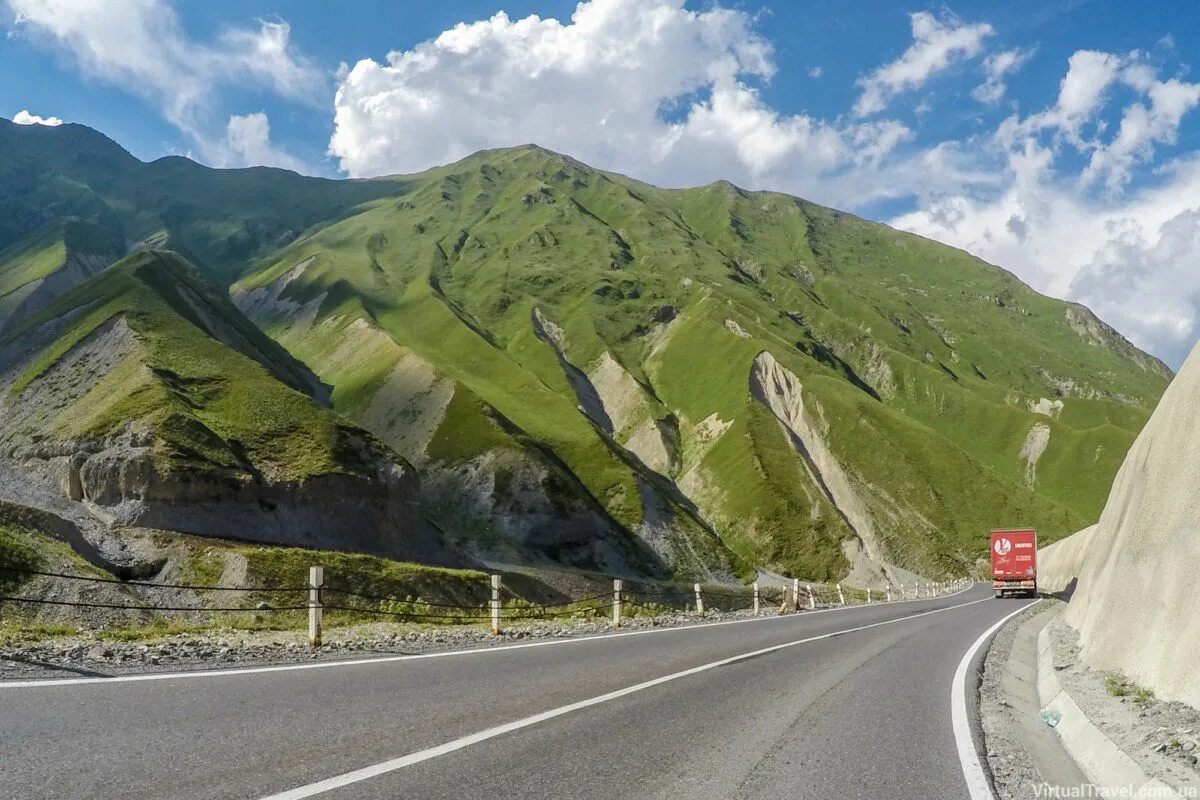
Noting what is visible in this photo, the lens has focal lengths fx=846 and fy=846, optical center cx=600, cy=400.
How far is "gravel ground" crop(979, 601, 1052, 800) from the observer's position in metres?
6.91

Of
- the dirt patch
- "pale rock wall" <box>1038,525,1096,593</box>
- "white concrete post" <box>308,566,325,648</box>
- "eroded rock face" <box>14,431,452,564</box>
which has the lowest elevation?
"pale rock wall" <box>1038,525,1096,593</box>

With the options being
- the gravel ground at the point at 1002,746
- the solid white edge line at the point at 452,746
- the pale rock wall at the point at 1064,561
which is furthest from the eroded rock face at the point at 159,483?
the pale rock wall at the point at 1064,561

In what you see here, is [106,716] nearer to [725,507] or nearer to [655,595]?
[655,595]

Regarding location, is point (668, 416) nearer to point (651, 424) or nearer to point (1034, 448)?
point (651, 424)

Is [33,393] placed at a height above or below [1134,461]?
above

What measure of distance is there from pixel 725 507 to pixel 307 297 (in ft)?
307

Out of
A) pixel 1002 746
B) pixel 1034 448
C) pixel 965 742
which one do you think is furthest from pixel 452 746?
pixel 1034 448

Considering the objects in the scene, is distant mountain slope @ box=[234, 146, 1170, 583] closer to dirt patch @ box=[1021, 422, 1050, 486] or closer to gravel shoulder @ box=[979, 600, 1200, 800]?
dirt patch @ box=[1021, 422, 1050, 486]

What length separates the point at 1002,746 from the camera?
848 cm

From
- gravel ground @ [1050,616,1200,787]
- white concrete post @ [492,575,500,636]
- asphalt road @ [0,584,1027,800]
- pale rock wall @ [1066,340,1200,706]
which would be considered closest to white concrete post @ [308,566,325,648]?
asphalt road @ [0,584,1027,800]

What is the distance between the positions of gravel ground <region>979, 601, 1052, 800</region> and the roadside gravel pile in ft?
27.3

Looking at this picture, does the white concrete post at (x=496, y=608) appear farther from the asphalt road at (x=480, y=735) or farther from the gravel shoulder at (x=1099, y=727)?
the gravel shoulder at (x=1099, y=727)

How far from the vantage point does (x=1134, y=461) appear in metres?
18.0

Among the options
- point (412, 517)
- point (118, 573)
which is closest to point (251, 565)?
point (118, 573)
